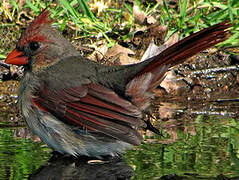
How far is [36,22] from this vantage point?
5.11 meters

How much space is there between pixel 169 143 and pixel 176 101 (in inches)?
54.6

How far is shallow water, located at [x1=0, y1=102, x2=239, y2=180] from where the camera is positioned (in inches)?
157

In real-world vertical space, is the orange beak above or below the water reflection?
above

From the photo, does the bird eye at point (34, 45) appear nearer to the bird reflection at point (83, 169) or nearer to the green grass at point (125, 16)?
the bird reflection at point (83, 169)

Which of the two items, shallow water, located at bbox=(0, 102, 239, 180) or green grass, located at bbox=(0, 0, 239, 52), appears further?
green grass, located at bbox=(0, 0, 239, 52)

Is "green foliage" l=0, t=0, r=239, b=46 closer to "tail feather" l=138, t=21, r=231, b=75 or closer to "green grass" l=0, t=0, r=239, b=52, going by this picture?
"green grass" l=0, t=0, r=239, b=52

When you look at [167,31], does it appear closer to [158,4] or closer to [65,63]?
[158,4]

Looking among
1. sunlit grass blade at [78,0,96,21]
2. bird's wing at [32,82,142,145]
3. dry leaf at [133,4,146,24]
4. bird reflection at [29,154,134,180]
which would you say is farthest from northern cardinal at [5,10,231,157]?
dry leaf at [133,4,146,24]

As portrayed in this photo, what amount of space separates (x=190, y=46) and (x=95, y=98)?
852 mm

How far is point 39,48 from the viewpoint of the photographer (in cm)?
523

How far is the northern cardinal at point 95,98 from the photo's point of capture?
4.35m

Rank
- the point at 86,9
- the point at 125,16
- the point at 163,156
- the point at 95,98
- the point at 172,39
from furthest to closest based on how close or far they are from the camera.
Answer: the point at 125,16 → the point at 86,9 → the point at 172,39 → the point at 95,98 → the point at 163,156

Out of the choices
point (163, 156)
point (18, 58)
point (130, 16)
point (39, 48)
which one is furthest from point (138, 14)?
point (163, 156)

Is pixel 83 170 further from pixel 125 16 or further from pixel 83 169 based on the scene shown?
pixel 125 16
